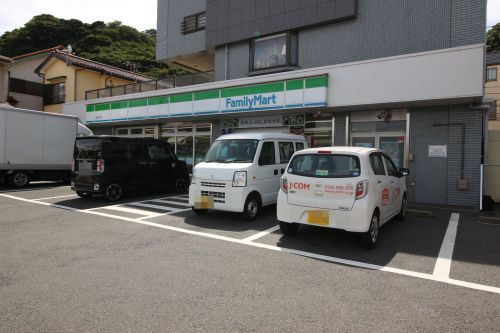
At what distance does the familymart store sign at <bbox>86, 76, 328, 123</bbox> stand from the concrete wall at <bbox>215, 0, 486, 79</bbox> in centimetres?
195

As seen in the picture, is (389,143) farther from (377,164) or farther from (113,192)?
(113,192)

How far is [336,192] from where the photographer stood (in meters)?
5.56

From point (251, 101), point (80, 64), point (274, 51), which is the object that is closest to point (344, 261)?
point (251, 101)

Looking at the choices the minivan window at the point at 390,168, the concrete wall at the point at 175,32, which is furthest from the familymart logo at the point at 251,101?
the minivan window at the point at 390,168

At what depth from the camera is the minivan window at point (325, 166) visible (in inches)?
223

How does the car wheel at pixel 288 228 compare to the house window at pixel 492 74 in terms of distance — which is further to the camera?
the house window at pixel 492 74

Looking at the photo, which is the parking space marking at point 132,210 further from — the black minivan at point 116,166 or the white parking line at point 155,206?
the black minivan at point 116,166

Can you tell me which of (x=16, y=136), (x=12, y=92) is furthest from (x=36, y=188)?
(x=12, y=92)

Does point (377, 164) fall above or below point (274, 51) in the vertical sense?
below

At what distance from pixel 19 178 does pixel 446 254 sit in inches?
550

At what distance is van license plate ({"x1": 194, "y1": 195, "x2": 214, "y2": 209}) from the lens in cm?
762

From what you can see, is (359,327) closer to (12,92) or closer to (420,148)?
(420,148)

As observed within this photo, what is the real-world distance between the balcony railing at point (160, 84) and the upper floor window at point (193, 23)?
9.32ft

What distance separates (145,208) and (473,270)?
289 inches
